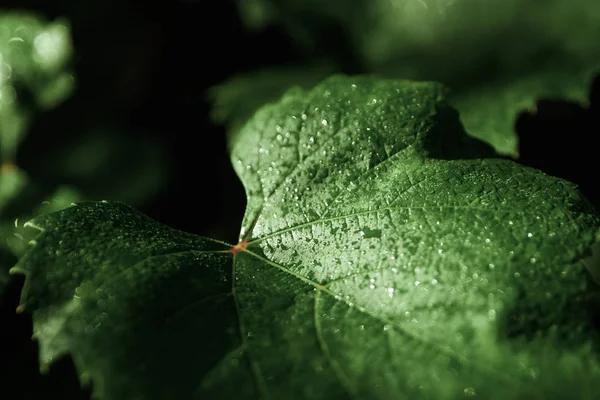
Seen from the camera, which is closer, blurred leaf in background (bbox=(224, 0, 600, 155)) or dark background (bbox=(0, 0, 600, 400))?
blurred leaf in background (bbox=(224, 0, 600, 155))

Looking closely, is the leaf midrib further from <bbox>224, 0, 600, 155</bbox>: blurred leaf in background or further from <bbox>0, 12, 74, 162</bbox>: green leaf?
<bbox>0, 12, 74, 162</bbox>: green leaf

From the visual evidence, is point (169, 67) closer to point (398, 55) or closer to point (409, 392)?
point (398, 55)

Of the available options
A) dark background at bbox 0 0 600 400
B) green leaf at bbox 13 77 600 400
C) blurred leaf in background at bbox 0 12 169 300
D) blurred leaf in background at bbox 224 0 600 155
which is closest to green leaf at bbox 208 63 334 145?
blurred leaf in background at bbox 224 0 600 155

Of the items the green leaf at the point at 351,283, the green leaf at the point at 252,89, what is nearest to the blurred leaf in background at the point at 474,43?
the green leaf at the point at 252,89

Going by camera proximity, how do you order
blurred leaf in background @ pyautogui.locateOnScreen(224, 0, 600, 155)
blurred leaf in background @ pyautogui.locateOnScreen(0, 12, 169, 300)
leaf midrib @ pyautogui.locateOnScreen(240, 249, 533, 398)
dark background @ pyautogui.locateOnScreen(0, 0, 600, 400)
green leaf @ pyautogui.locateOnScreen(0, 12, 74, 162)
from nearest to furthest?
leaf midrib @ pyautogui.locateOnScreen(240, 249, 533, 398) → blurred leaf in background @ pyautogui.locateOnScreen(224, 0, 600, 155) → dark background @ pyautogui.locateOnScreen(0, 0, 600, 400) → blurred leaf in background @ pyautogui.locateOnScreen(0, 12, 169, 300) → green leaf @ pyautogui.locateOnScreen(0, 12, 74, 162)

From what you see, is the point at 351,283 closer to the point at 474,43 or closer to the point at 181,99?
the point at 474,43

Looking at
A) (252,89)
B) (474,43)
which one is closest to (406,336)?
(252,89)
